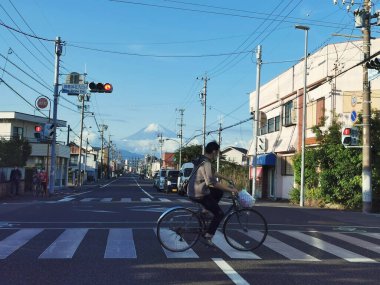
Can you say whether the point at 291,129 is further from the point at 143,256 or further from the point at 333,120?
the point at 143,256

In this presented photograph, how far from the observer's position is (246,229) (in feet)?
30.9

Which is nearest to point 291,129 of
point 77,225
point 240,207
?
point 77,225

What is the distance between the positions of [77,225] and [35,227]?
108cm

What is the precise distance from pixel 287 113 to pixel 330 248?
1000 inches

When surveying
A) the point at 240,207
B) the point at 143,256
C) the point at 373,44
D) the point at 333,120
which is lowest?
the point at 143,256

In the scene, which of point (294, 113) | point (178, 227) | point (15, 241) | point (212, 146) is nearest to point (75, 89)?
point (294, 113)

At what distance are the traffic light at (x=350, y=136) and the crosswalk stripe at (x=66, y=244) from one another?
41.6 feet

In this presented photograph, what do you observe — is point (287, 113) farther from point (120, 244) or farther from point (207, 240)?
point (207, 240)

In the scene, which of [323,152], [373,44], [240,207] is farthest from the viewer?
[373,44]

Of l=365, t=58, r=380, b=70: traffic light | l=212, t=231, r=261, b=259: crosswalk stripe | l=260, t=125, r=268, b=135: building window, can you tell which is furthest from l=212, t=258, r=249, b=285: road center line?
l=260, t=125, r=268, b=135: building window

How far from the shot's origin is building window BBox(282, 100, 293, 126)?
3391 cm

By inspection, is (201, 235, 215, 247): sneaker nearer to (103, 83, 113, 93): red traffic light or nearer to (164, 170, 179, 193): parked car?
(103, 83, 113, 93): red traffic light

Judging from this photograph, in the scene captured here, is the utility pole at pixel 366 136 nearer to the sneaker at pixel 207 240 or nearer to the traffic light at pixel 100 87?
the traffic light at pixel 100 87

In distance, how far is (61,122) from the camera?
193 feet
